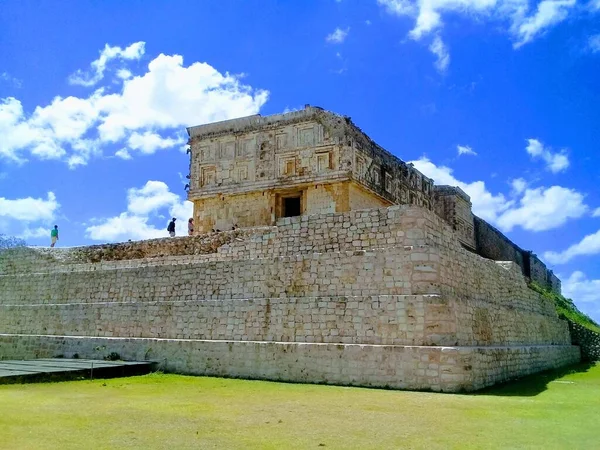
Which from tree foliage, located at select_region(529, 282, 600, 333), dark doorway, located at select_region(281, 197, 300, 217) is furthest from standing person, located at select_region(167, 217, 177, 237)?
tree foliage, located at select_region(529, 282, 600, 333)

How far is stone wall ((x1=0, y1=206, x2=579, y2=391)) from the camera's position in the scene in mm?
11172

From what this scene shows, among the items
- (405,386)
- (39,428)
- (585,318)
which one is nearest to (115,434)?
(39,428)

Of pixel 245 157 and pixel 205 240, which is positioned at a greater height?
pixel 245 157

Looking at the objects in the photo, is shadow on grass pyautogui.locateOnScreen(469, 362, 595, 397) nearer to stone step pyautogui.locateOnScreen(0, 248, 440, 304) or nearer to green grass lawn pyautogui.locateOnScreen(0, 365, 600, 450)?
green grass lawn pyautogui.locateOnScreen(0, 365, 600, 450)

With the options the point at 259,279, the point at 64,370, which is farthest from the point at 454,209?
the point at 64,370

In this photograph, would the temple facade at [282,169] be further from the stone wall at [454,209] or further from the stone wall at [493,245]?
the stone wall at [493,245]

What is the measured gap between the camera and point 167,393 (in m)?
10.3

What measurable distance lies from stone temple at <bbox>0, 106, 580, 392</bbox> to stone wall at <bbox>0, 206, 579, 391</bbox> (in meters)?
0.03

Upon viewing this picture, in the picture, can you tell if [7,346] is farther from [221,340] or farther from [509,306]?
[509,306]

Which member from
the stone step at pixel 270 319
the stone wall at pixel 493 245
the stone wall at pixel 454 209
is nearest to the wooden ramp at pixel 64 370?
the stone step at pixel 270 319

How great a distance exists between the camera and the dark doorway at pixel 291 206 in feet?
73.8

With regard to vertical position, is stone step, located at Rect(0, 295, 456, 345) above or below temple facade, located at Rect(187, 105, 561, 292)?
below

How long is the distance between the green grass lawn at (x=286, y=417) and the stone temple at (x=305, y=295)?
0.95 metres

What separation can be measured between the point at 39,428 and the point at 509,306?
41.1ft
